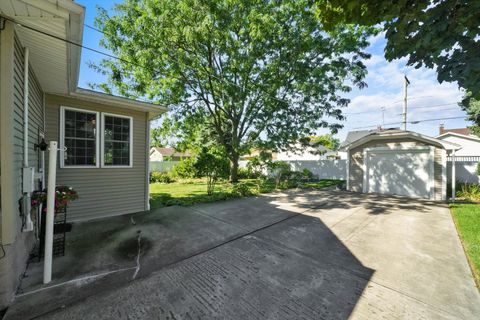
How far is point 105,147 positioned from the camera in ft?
18.8

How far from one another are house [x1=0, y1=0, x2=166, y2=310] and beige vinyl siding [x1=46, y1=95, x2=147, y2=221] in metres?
0.02

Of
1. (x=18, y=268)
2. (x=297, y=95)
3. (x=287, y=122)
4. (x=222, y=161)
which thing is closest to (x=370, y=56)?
(x=297, y=95)

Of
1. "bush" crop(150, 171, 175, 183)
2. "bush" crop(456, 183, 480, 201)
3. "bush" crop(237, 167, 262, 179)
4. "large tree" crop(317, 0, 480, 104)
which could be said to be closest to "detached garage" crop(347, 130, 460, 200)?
"bush" crop(456, 183, 480, 201)

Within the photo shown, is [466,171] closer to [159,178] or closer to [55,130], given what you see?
[55,130]

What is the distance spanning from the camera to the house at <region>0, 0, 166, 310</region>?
242 cm

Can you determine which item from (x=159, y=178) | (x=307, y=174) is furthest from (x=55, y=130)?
(x=307, y=174)

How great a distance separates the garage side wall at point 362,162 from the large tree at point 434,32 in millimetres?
9260

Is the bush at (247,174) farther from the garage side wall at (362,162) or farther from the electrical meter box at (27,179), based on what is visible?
the electrical meter box at (27,179)

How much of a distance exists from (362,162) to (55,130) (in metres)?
12.7

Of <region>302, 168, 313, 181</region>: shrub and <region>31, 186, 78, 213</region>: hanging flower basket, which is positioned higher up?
<region>31, 186, 78, 213</region>: hanging flower basket

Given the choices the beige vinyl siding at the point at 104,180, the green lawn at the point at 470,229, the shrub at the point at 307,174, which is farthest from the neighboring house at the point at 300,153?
the beige vinyl siding at the point at 104,180

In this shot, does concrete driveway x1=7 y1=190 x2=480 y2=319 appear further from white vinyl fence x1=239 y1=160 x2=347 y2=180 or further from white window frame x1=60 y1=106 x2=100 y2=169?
white vinyl fence x1=239 y1=160 x2=347 y2=180

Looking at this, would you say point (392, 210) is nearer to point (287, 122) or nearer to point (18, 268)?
point (287, 122)

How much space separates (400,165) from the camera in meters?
9.78
